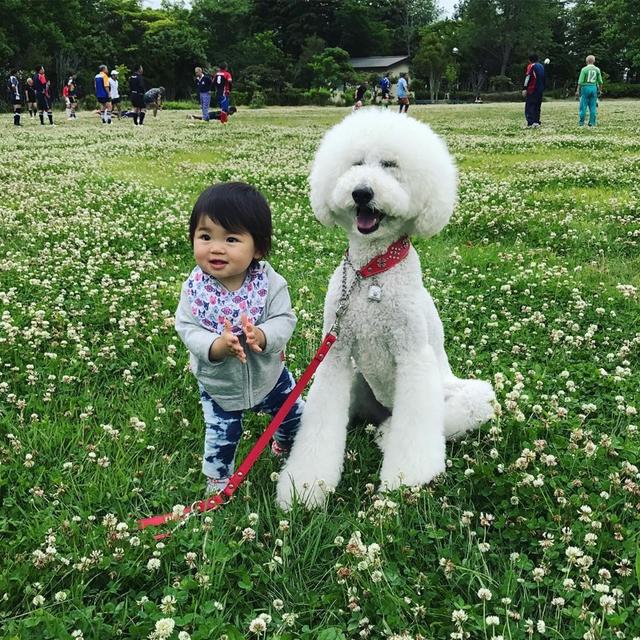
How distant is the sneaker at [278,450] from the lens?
379 cm

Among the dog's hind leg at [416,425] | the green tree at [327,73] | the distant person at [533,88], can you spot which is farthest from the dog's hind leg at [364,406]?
the green tree at [327,73]

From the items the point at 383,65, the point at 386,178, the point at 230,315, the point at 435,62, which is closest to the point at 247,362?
the point at 230,315

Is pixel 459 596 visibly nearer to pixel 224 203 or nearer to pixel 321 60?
pixel 224 203

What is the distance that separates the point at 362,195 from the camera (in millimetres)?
3186

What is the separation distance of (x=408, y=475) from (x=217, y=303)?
139cm

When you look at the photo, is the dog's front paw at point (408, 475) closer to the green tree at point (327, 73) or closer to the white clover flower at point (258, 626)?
the white clover flower at point (258, 626)

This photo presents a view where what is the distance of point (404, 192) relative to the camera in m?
3.25

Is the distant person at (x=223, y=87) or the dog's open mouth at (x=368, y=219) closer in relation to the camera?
the dog's open mouth at (x=368, y=219)

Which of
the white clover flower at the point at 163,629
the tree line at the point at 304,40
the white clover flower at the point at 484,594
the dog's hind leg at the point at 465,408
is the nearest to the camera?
the white clover flower at the point at 163,629

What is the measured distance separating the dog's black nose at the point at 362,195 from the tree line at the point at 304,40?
59360 millimetres

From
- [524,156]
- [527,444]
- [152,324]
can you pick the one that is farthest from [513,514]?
[524,156]

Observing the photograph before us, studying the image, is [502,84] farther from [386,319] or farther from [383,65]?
[386,319]

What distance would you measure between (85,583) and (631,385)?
3742 millimetres

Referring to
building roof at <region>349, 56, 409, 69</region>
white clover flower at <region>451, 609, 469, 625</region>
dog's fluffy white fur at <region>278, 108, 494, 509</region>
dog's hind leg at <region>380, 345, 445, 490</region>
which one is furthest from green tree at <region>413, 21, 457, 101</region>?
white clover flower at <region>451, 609, 469, 625</region>
